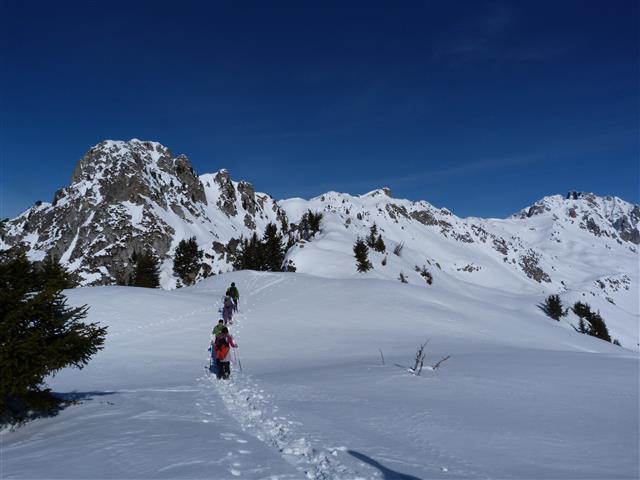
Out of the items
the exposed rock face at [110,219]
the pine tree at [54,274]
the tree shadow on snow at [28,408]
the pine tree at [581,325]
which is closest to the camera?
the tree shadow on snow at [28,408]

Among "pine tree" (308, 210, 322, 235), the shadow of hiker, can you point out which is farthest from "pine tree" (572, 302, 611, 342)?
the shadow of hiker

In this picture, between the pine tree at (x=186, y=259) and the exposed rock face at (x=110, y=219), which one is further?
the exposed rock face at (x=110, y=219)

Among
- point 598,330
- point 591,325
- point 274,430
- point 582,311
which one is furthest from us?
point 582,311

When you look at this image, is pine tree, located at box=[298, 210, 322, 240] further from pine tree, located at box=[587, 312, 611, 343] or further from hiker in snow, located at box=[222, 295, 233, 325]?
hiker in snow, located at box=[222, 295, 233, 325]

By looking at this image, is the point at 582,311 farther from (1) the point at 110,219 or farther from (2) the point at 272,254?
(1) the point at 110,219

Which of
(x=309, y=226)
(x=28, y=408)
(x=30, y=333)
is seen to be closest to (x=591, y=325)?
(x=309, y=226)

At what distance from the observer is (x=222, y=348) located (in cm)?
1594

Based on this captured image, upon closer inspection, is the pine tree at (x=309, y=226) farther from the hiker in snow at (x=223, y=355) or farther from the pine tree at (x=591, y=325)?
the hiker in snow at (x=223, y=355)

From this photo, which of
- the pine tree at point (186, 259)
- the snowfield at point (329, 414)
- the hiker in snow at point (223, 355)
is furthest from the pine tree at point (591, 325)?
the pine tree at point (186, 259)

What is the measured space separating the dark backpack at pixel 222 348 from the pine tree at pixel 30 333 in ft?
21.1

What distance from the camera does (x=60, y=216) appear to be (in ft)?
574

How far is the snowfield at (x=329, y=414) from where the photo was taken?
6270 mm

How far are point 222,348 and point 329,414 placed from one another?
7.55m

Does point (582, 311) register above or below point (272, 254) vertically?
below
